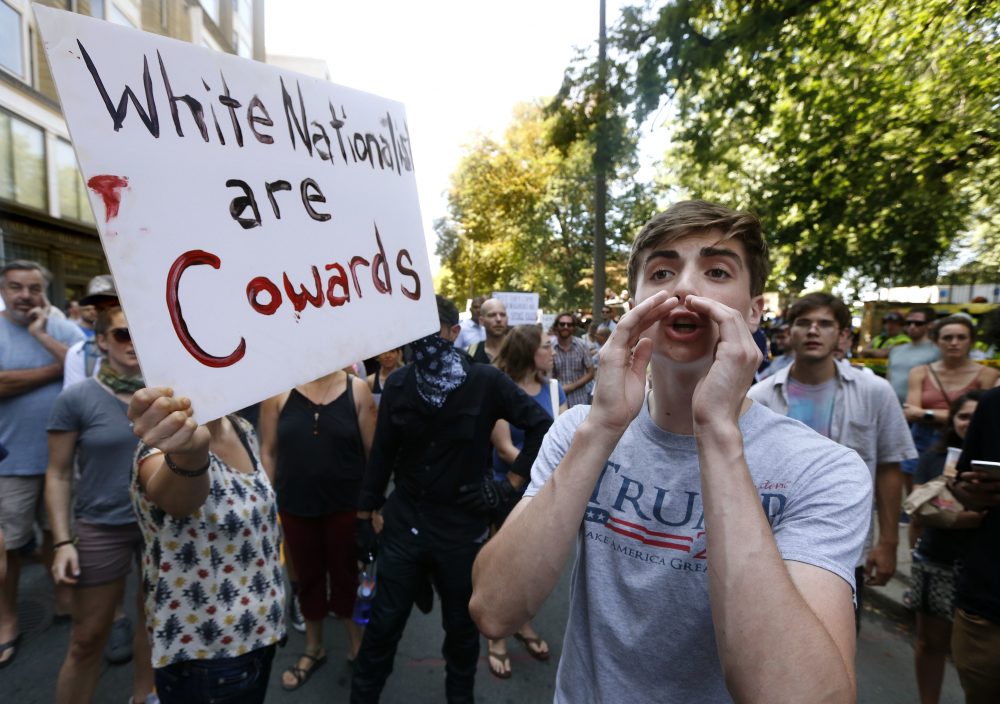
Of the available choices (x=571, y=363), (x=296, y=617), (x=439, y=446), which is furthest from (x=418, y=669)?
(x=571, y=363)

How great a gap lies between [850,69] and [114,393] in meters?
9.50

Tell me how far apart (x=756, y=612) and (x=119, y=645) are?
366cm

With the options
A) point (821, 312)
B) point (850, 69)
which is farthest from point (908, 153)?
point (821, 312)

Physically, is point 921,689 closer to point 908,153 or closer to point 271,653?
point 271,653

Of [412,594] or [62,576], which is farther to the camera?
[412,594]

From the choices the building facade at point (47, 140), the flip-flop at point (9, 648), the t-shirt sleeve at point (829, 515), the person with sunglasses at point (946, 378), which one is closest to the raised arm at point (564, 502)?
the t-shirt sleeve at point (829, 515)

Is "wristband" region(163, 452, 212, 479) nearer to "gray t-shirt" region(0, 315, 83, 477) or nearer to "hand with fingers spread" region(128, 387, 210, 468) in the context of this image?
"hand with fingers spread" region(128, 387, 210, 468)

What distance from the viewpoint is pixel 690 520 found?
1188mm

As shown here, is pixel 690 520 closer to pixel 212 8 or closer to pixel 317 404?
pixel 317 404

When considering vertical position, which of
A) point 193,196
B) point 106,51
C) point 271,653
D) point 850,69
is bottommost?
point 271,653

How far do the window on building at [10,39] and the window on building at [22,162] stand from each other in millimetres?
1105

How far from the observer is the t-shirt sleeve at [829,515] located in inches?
40.2

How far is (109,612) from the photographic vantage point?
2.51 meters

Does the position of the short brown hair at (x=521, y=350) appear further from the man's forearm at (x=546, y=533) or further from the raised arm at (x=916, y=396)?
the raised arm at (x=916, y=396)
